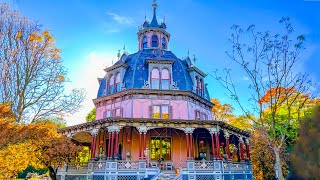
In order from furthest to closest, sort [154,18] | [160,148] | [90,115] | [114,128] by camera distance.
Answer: [90,115], [154,18], [160,148], [114,128]

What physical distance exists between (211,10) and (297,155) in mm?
10957

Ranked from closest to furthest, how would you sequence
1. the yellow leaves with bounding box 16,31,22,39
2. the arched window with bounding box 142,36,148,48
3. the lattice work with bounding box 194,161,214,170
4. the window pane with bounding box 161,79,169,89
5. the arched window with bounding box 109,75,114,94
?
the yellow leaves with bounding box 16,31,22,39, the lattice work with bounding box 194,161,214,170, the window pane with bounding box 161,79,169,89, the arched window with bounding box 109,75,114,94, the arched window with bounding box 142,36,148,48

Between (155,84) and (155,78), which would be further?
(155,78)

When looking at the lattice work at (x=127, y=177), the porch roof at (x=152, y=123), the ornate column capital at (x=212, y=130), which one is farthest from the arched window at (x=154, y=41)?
the lattice work at (x=127, y=177)

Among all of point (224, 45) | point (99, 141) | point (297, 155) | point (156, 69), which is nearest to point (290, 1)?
point (224, 45)

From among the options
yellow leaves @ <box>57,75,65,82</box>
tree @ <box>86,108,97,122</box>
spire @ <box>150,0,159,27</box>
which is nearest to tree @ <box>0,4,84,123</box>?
yellow leaves @ <box>57,75,65,82</box>

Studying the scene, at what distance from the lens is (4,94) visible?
1493 cm

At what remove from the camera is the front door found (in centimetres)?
2184

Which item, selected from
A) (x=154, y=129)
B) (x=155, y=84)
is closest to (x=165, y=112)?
(x=154, y=129)

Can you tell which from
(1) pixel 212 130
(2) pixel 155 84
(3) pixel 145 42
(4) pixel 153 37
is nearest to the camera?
(1) pixel 212 130

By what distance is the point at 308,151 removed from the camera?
5.49 meters

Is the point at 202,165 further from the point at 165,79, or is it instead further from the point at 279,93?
the point at 165,79

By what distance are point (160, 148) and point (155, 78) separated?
692cm

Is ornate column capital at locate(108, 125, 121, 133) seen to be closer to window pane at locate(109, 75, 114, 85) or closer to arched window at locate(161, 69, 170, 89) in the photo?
arched window at locate(161, 69, 170, 89)
